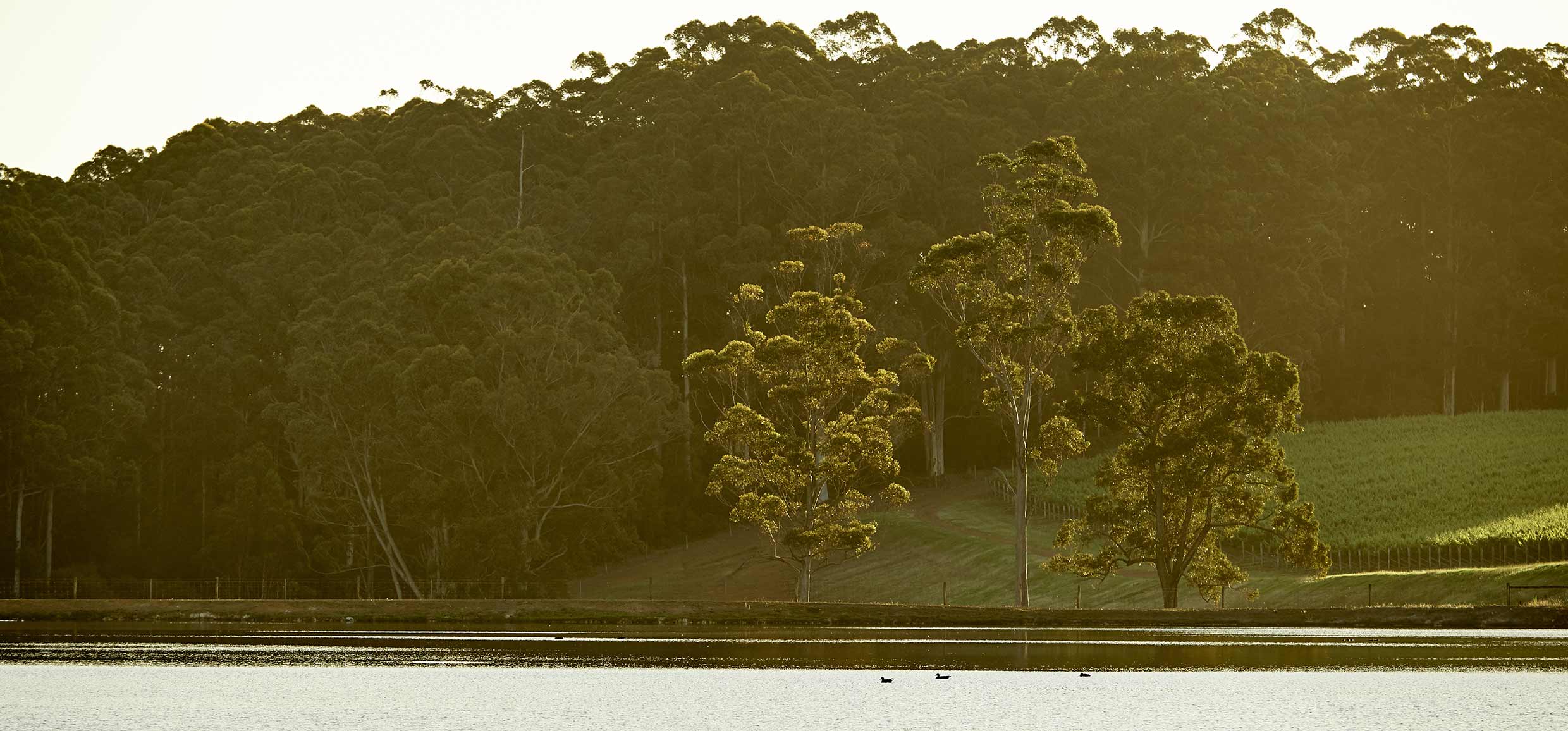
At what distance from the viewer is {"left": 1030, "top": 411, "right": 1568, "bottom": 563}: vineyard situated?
70.9 metres

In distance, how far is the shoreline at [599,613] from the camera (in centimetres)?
5197

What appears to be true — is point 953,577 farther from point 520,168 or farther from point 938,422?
point 520,168

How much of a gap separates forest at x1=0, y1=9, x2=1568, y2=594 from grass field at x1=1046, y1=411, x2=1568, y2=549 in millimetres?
6430

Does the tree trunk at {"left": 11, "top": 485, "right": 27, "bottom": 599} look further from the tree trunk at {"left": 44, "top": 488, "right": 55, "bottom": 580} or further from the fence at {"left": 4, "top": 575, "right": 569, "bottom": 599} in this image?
the fence at {"left": 4, "top": 575, "right": 569, "bottom": 599}

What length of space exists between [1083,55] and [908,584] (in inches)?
2227

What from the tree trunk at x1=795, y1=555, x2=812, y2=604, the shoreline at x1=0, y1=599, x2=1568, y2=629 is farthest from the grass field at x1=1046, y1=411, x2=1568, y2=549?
the shoreline at x1=0, y1=599, x2=1568, y2=629

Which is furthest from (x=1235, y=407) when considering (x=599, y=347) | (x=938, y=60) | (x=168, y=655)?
(x=938, y=60)

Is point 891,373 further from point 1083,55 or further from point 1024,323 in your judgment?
point 1083,55

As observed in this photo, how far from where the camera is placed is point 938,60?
124812 mm

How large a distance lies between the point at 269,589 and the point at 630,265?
2788 cm

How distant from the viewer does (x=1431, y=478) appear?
290 ft

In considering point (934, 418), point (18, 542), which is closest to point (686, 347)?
point (934, 418)

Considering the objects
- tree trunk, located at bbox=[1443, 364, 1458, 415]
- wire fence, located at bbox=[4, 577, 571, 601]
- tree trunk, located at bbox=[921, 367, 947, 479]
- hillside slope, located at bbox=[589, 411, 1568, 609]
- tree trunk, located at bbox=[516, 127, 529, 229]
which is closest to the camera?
hillside slope, located at bbox=[589, 411, 1568, 609]

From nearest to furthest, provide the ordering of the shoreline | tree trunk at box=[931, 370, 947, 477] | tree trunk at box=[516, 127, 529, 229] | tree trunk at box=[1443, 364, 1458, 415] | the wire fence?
1. the shoreline
2. the wire fence
3. tree trunk at box=[931, 370, 947, 477]
4. tree trunk at box=[516, 127, 529, 229]
5. tree trunk at box=[1443, 364, 1458, 415]
